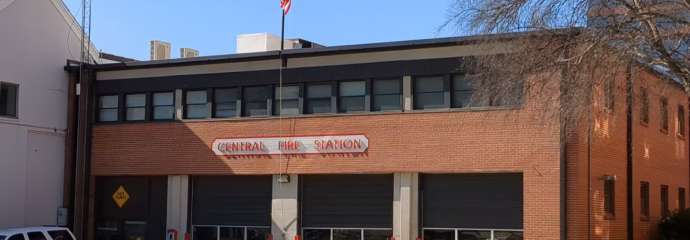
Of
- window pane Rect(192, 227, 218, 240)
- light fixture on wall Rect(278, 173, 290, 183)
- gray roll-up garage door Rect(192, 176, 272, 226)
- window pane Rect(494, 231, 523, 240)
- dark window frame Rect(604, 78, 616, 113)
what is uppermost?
dark window frame Rect(604, 78, 616, 113)

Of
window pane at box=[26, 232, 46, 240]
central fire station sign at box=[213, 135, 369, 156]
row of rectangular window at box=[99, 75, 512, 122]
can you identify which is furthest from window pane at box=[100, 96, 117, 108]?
window pane at box=[26, 232, 46, 240]

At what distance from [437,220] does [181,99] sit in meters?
9.86

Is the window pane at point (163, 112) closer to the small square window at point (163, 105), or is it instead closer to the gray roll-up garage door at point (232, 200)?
the small square window at point (163, 105)

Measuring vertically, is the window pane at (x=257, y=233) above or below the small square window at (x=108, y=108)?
below

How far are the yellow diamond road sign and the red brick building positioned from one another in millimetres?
82

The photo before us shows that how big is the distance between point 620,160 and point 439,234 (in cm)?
686

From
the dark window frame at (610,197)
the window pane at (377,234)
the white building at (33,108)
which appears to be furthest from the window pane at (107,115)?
the dark window frame at (610,197)

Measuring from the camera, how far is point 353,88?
29406 mm

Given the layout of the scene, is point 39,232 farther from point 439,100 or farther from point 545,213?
point 545,213

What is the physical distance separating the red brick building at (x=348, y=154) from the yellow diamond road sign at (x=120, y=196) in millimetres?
82

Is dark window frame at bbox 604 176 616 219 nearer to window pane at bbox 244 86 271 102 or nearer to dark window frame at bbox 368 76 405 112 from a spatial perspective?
dark window frame at bbox 368 76 405 112

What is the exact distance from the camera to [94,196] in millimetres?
33719

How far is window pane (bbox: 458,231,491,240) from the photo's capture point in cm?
2759

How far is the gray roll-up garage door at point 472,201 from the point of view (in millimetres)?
27250
